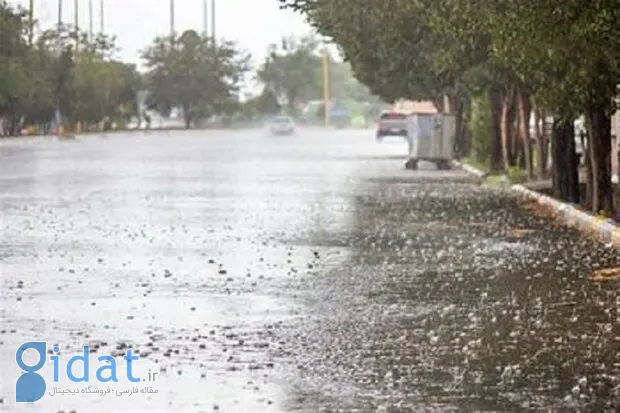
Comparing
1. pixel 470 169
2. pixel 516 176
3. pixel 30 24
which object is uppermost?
pixel 30 24

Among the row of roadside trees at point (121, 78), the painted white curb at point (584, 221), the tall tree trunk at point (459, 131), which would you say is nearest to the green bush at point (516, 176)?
the painted white curb at point (584, 221)

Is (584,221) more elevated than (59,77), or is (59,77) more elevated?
(59,77)

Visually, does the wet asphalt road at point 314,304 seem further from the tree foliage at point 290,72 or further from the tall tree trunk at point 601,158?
the tree foliage at point 290,72

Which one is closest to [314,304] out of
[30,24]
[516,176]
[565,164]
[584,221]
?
[584,221]

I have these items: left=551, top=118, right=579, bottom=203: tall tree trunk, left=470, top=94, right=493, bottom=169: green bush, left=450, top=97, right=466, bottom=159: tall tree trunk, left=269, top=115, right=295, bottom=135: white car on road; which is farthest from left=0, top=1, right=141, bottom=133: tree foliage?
left=551, top=118, right=579, bottom=203: tall tree trunk

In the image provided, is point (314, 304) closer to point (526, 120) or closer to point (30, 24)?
point (526, 120)

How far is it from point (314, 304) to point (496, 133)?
32130mm

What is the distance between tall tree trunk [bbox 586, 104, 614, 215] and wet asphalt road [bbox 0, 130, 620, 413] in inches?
39.8

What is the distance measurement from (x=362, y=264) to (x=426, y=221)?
25.2 ft

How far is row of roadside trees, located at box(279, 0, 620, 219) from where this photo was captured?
75.9 feet

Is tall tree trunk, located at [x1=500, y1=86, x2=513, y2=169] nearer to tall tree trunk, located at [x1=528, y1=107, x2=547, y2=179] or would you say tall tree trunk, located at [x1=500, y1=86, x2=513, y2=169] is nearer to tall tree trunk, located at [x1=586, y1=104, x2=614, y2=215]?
tall tree trunk, located at [x1=528, y1=107, x2=547, y2=179]

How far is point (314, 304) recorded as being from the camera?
50.7 feet

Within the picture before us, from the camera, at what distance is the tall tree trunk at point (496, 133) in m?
46.0

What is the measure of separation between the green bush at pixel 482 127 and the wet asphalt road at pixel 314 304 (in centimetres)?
1649
